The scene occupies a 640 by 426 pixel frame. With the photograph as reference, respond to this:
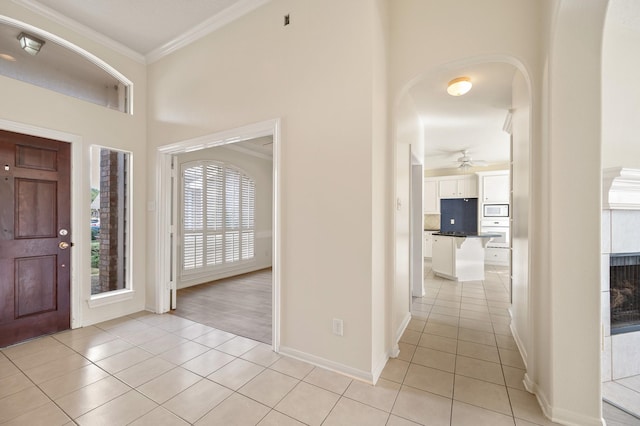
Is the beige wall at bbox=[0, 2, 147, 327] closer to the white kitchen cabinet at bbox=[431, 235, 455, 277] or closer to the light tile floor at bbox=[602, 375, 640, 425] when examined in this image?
the light tile floor at bbox=[602, 375, 640, 425]

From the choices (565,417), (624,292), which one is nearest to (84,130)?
(565,417)

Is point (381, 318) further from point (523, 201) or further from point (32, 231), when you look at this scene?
point (32, 231)

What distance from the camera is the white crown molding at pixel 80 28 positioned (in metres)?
2.81

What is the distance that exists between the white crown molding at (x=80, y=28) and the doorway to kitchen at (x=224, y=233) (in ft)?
4.62

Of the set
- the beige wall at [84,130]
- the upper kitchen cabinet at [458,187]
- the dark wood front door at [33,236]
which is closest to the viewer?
the dark wood front door at [33,236]

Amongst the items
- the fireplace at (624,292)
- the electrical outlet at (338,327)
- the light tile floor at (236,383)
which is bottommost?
the light tile floor at (236,383)

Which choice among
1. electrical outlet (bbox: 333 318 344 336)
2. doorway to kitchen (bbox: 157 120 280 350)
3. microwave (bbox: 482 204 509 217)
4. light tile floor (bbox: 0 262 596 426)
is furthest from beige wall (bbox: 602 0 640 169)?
microwave (bbox: 482 204 509 217)

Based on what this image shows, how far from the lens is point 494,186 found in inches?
292

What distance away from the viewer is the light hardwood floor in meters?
3.18

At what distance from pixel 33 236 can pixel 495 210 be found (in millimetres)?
9054

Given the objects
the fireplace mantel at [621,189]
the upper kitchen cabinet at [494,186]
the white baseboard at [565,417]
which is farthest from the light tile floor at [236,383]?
the upper kitchen cabinet at [494,186]

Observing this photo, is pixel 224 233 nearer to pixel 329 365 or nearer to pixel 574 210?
pixel 329 365

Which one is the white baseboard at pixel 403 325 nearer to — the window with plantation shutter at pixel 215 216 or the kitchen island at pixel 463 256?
the kitchen island at pixel 463 256

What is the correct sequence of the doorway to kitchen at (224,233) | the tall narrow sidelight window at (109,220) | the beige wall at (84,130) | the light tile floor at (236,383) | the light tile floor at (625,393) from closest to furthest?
1. the light tile floor at (236,383)
2. the light tile floor at (625,393)
3. the beige wall at (84,130)
4. the doorway to kitchen at (224,233)
5. the tall narrow sidelight window at (109,220)
